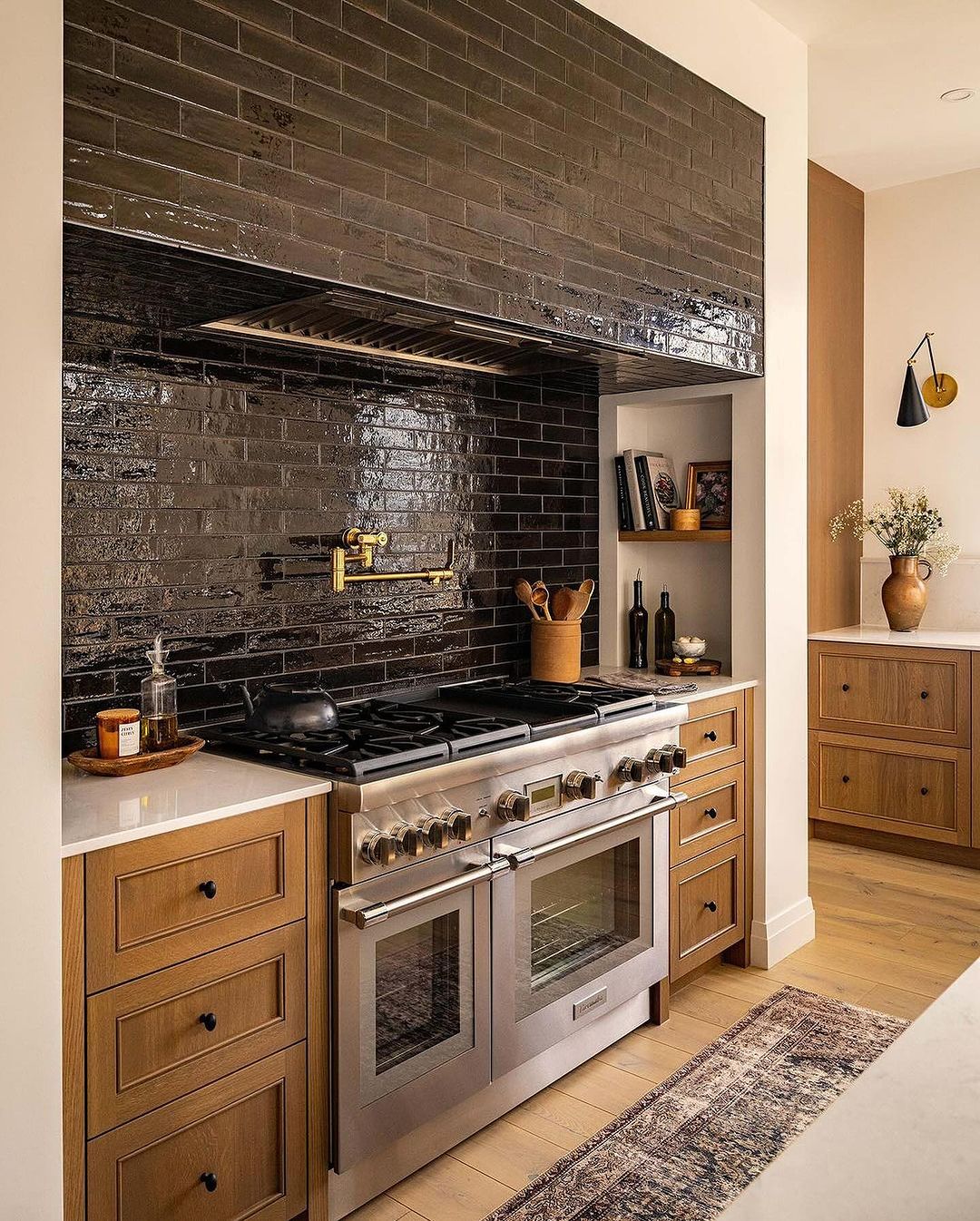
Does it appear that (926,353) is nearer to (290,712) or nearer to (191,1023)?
(290,712)

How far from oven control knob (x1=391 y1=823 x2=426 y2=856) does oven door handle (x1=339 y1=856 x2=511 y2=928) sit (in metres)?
0.10

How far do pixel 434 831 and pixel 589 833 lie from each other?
0.62m

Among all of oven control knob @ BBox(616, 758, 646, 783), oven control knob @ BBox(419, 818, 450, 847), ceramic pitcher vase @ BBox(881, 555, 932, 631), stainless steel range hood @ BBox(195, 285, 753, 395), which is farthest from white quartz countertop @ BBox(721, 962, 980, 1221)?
ceramic pitcher vase @ BBox(881, 555, 932, 631)

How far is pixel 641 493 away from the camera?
11.7 feet

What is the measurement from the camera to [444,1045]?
7.25 feet

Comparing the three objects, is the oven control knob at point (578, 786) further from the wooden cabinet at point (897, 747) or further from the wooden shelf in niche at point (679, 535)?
the wooden cabinet at point (897, 747)

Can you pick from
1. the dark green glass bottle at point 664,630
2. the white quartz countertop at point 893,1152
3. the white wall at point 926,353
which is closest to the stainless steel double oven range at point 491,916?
the dark green glass bottle at point 664,630

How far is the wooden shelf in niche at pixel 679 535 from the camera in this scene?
11.2ft

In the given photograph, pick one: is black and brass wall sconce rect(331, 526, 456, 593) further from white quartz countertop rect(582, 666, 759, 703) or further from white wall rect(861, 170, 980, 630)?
white wall rect(861, 170, 980, 630)

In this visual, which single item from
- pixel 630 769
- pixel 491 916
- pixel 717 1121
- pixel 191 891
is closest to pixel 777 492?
pixel 630 769

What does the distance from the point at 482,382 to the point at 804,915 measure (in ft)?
7.09

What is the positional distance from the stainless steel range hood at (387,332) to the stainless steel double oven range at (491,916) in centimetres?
95

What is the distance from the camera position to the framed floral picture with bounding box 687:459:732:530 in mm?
3537

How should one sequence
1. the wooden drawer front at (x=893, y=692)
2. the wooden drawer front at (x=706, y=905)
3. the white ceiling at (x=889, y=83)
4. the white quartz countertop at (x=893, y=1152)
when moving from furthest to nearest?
1. the wooden drawer front at (x=893, y=692)
2. the white ceiling at (x=889, y=83)
3. the wooden drawer front at (x=706, y=905)
4. the white quartz countertop at (x=893, y=1152)
